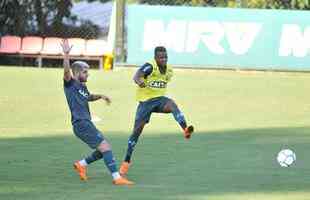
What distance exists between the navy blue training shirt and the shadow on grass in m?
0.80

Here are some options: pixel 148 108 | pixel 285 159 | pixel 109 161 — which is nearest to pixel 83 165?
pixel 109 161

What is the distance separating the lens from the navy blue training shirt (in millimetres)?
12195

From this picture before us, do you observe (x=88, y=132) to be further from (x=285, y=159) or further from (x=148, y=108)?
(x=285, y=159)

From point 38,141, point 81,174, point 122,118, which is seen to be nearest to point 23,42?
point 122,118

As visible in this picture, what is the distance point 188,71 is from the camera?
2541 centimetres

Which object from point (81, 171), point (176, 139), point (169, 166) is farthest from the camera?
point (176, 139)

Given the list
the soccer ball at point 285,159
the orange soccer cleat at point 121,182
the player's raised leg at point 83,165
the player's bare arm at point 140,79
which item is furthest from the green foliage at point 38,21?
the orange soccer cleat at point 121,182

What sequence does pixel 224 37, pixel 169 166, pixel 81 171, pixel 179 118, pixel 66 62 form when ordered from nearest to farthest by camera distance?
pixel 66 62 < pixel 81 171 < pixel 179 118 < pixel 169 166 < pixel 224 37

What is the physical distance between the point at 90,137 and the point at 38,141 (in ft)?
14.2

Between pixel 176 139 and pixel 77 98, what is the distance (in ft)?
15.5

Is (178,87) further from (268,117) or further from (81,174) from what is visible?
(81,174)

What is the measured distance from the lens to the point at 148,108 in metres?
13.2

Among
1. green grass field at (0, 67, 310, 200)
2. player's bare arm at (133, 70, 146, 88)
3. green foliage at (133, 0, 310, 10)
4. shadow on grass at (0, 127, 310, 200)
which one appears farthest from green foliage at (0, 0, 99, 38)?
player's bare arm at (133, 70, 146, 88)

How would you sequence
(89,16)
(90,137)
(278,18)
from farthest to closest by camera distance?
(89,16), (278,18), (90,137)
